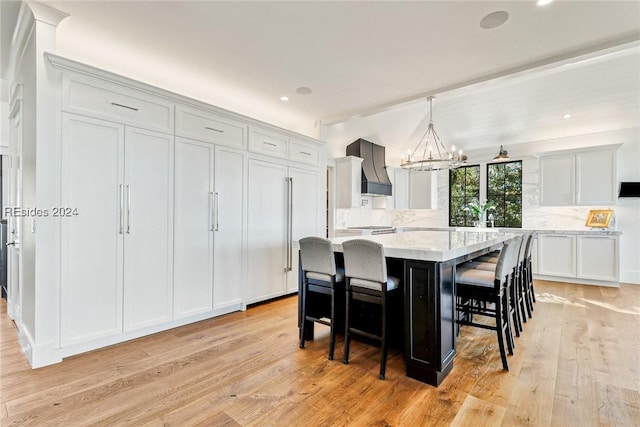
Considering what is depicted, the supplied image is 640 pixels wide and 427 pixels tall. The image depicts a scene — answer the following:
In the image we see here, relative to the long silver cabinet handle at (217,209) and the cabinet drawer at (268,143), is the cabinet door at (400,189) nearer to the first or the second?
the cabinet drawer at (268,143)

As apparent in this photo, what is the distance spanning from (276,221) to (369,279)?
2165mm

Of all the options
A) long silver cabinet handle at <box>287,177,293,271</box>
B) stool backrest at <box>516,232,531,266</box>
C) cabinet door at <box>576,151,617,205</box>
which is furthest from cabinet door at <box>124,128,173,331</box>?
cabinet door at <box>576,151,617,205</box>

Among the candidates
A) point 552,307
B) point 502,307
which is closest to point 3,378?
point 502,307

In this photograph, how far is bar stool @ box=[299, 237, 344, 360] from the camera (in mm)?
2557

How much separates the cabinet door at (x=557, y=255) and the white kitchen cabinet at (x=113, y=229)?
238 inches

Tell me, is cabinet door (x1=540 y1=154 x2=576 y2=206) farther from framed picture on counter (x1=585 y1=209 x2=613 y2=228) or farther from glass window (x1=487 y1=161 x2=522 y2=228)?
glass window (x1=487 y1=161 x2=522 y2=228)

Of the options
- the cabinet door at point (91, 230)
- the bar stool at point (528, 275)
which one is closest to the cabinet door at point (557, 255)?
the bar stool at point (528, 275)

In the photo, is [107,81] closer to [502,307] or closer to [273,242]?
[273,242]

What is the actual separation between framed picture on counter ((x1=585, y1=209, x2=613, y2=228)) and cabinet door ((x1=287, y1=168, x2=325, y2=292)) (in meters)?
4.77

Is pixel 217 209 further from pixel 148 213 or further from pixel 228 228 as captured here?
pixel 148 213

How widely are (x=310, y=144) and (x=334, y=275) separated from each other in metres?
2.69

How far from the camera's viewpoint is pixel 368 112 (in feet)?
15.0

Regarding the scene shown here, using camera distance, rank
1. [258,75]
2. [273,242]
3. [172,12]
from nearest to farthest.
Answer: [172,12] → [258,75] → [273,242]

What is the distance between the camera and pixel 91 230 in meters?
2.61
